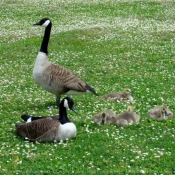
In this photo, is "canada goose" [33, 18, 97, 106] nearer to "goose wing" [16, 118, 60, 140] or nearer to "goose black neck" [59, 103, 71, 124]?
"goose black neck" [59, 103, 71, 124]

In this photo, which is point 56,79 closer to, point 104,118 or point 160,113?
point 104,118

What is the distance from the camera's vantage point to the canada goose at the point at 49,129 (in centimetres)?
1020

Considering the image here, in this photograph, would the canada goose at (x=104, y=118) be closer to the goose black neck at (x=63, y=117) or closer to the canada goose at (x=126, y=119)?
the canada goose at (x=126, y=119)

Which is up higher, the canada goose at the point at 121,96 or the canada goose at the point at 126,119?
the canada goose at the point at 126,119

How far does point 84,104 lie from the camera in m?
14.1

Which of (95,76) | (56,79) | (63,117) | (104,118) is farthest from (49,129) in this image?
(95,76)

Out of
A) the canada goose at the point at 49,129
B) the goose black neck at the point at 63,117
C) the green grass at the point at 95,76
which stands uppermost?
the goose black neck at the point at 63,117

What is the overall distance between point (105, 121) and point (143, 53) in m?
12.2

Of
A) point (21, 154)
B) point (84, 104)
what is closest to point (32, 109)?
point (84, 104)

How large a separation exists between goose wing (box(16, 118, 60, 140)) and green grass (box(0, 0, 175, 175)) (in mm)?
234

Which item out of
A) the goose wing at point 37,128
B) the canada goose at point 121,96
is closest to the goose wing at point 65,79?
the canada goose at point 121,96

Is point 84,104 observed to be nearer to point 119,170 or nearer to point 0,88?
point 0,88

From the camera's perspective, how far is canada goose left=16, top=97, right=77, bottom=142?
1020cm

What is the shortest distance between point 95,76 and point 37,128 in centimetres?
886
